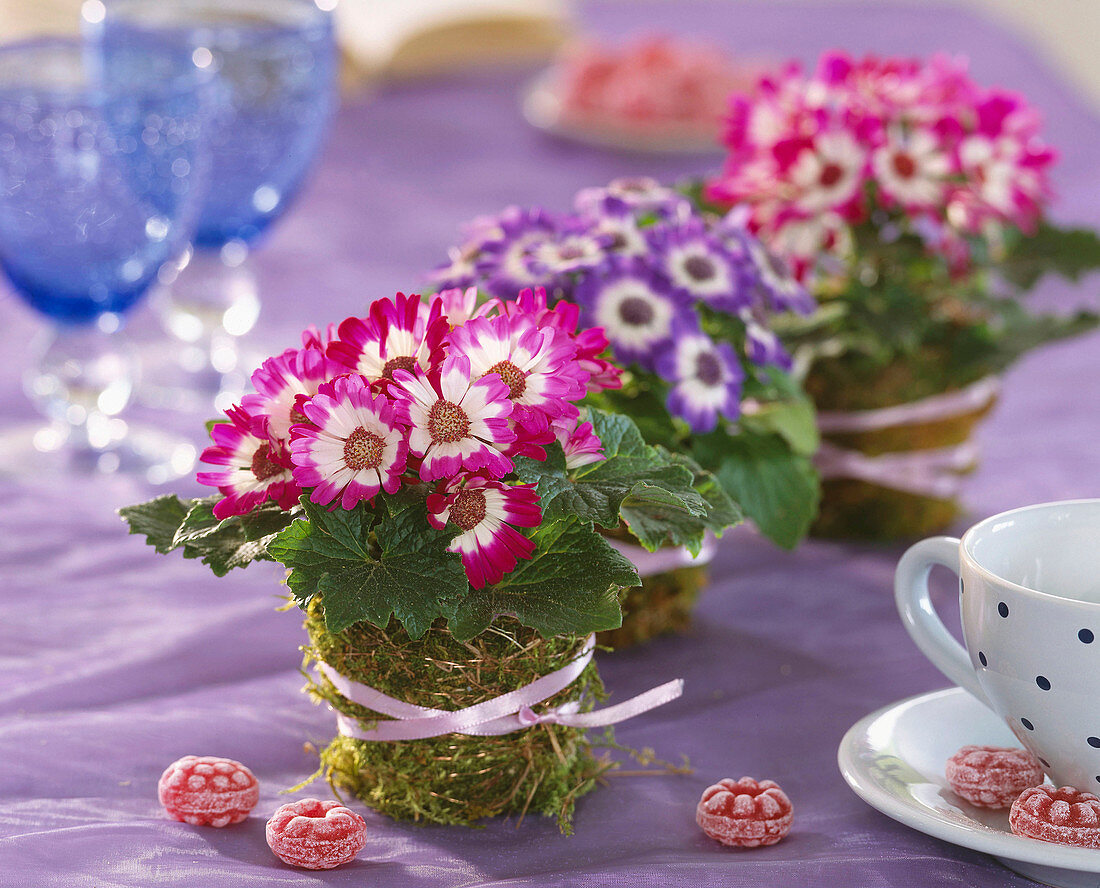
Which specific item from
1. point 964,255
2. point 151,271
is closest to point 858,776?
point 964,255

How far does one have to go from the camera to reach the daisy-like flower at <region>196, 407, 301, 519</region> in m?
0.56

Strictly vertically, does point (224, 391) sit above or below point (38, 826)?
above

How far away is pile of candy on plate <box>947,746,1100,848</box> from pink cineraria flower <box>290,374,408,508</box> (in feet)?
0.89

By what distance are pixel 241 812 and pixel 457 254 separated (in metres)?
0.33

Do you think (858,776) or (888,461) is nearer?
(858,776)

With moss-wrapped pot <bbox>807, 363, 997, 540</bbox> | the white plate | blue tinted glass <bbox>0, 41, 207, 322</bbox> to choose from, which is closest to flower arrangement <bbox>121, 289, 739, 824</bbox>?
moss-wrapped pot <bbox>807, 363, 997, 540</bbox>

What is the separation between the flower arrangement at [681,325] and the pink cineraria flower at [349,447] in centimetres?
16

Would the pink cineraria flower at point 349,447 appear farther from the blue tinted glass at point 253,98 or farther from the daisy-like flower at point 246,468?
A: the blue tinted glass at point 253,98

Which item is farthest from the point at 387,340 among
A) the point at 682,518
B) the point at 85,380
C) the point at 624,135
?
the point at 624,135

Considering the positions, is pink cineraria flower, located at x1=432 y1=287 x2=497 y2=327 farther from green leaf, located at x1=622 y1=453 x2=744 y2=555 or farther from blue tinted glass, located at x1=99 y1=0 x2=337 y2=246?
blue tinted glass, located at x1=99 y1=0 x2=337 y2=246

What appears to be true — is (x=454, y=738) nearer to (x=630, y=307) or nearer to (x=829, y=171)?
(x=630, y=307)

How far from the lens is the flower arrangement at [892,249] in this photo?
88 centimetres

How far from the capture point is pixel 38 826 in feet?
1.98

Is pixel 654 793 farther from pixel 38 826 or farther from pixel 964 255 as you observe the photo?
pixel 964 255
